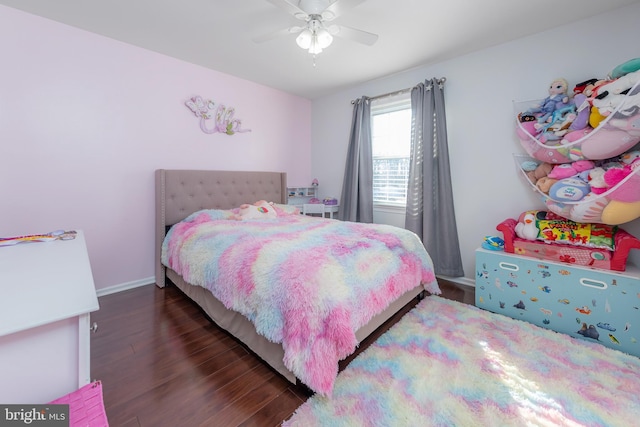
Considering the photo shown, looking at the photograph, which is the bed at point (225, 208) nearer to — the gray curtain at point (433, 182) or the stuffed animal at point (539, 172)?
the gray curtain at point (433, 182)

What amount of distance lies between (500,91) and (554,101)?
53 centimetres

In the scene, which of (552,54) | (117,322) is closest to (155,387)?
(117,322)

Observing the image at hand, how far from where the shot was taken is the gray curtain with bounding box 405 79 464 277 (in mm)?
3018

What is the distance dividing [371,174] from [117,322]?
3.22 m

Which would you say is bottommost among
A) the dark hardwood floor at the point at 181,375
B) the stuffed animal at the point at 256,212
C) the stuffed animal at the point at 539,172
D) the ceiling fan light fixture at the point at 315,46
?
the dark hardwood floor at the point at 181,375

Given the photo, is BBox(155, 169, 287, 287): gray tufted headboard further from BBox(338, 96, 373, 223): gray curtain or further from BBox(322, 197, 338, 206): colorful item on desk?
BBox(338, 96, 373, 223): gray curtain

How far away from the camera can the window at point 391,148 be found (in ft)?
11.4

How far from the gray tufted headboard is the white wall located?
7.31 ft

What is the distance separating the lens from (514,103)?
257 cm

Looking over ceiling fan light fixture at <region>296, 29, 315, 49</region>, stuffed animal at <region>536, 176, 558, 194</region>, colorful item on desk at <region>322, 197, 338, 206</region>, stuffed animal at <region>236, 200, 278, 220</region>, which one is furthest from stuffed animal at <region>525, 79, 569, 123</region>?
stuffed animal at <region>236, 200, 278, 220</region>

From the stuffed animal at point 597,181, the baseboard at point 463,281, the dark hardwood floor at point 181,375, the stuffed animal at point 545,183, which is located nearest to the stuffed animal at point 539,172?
the stuffed animal at point 545,183

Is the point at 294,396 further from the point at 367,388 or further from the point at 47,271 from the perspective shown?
the point at 47,271

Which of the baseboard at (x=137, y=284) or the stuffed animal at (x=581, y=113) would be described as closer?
the stuffed animal at (x=581, y=113)

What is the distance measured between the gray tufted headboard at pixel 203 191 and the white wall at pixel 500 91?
2229 millimetres
